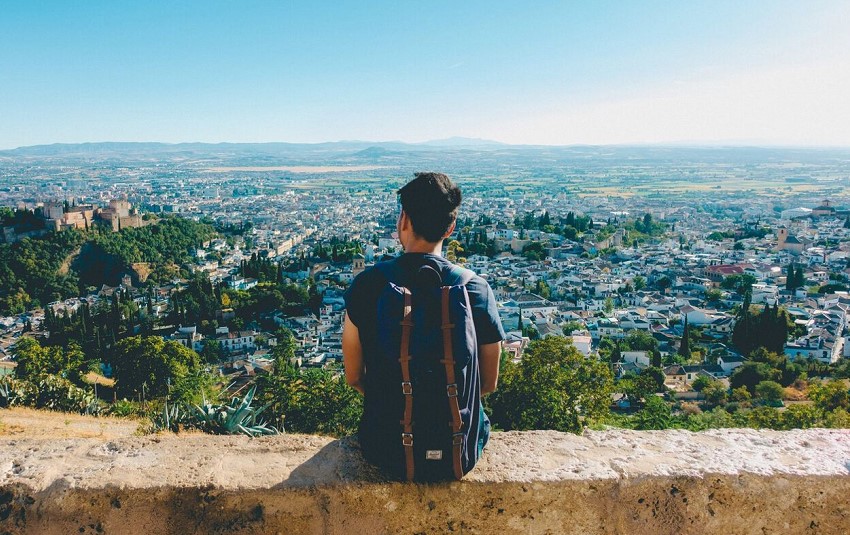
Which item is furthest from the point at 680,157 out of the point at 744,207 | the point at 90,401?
the point at 90,401

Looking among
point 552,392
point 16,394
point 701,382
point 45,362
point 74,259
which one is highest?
point 16,394

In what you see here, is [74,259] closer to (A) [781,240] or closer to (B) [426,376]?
(B) [426,376]

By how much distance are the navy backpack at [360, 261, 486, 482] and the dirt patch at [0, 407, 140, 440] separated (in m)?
3.30

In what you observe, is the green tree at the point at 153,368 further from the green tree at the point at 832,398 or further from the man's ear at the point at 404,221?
the man's ear at the point at 404,221

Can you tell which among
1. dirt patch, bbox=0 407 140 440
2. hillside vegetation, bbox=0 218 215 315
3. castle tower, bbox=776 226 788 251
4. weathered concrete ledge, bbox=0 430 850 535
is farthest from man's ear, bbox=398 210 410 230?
castle tower, bbox=776 226 788 251

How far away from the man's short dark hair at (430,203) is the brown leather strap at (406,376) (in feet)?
0.62

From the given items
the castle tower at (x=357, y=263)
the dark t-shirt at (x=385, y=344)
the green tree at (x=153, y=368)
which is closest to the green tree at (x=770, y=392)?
the green tree at (x=153, y=368)

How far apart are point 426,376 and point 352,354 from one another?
27 cm

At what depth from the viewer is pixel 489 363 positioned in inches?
70.9

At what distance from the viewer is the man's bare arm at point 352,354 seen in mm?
1762

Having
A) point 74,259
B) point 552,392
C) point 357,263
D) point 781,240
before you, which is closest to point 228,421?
point 552,392

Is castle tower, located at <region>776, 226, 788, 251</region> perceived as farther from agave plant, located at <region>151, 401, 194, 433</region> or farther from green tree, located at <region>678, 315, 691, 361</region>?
agave plant, located at <region>151, 401, 194, 433</region>

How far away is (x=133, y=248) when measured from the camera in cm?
4669

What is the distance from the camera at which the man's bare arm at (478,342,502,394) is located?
1775mm
